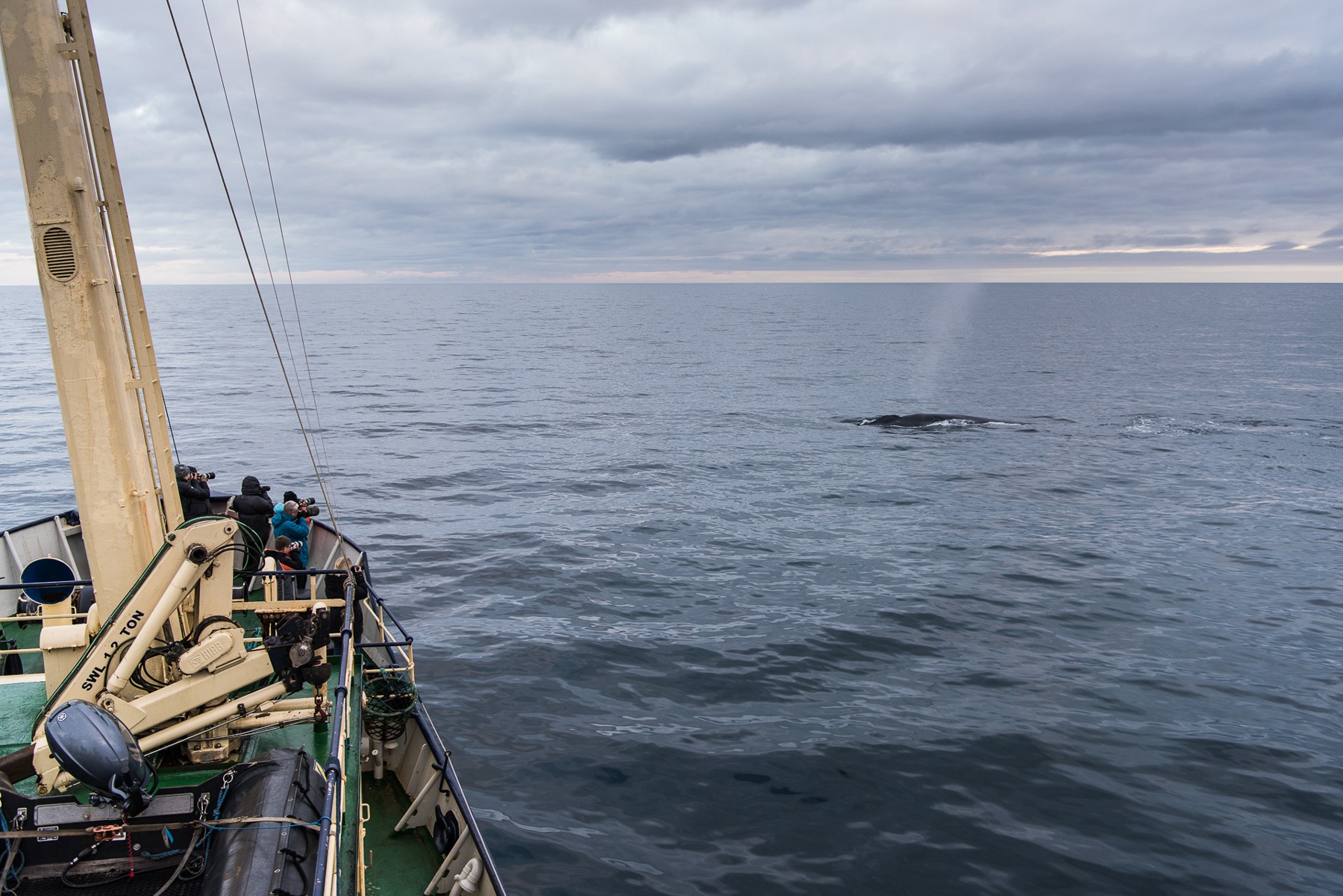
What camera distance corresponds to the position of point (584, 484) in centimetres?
3756

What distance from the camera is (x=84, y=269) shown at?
26.8 feet

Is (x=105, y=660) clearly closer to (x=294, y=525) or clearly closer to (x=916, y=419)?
(x=294, y=525)

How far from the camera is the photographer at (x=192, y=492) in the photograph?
51.5 feet

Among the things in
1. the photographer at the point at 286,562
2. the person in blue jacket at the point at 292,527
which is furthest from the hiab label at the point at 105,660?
the person in blue jacket at the point at 292,527

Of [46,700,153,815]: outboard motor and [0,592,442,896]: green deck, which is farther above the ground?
[46,700,153,815]: outboard motor

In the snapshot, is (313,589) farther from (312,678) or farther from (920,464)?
(920,464)

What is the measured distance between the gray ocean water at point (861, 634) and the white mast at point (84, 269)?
7.31 m

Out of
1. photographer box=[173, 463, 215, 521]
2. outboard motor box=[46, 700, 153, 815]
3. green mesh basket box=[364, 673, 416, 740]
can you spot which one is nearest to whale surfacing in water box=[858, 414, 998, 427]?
photographer box=[173, 463, 215, 521]

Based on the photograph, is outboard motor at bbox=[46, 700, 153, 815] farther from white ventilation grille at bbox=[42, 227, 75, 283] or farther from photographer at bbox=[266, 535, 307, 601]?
photographer at bbox=[266, 535, 307, 601]

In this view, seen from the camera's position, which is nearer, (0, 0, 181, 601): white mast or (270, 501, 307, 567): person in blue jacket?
(0, 0, 181, 601): white mast

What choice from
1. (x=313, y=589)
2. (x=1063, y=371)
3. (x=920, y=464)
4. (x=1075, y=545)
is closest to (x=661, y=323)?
(x=1063, y=371)

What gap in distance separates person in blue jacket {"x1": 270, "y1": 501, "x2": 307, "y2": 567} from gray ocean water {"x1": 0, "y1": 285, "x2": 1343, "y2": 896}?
4.18 metres

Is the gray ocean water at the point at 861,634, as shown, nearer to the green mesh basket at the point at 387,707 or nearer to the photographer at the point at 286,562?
the green mesh basket at the point at 387,707

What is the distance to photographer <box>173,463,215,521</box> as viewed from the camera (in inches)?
619
